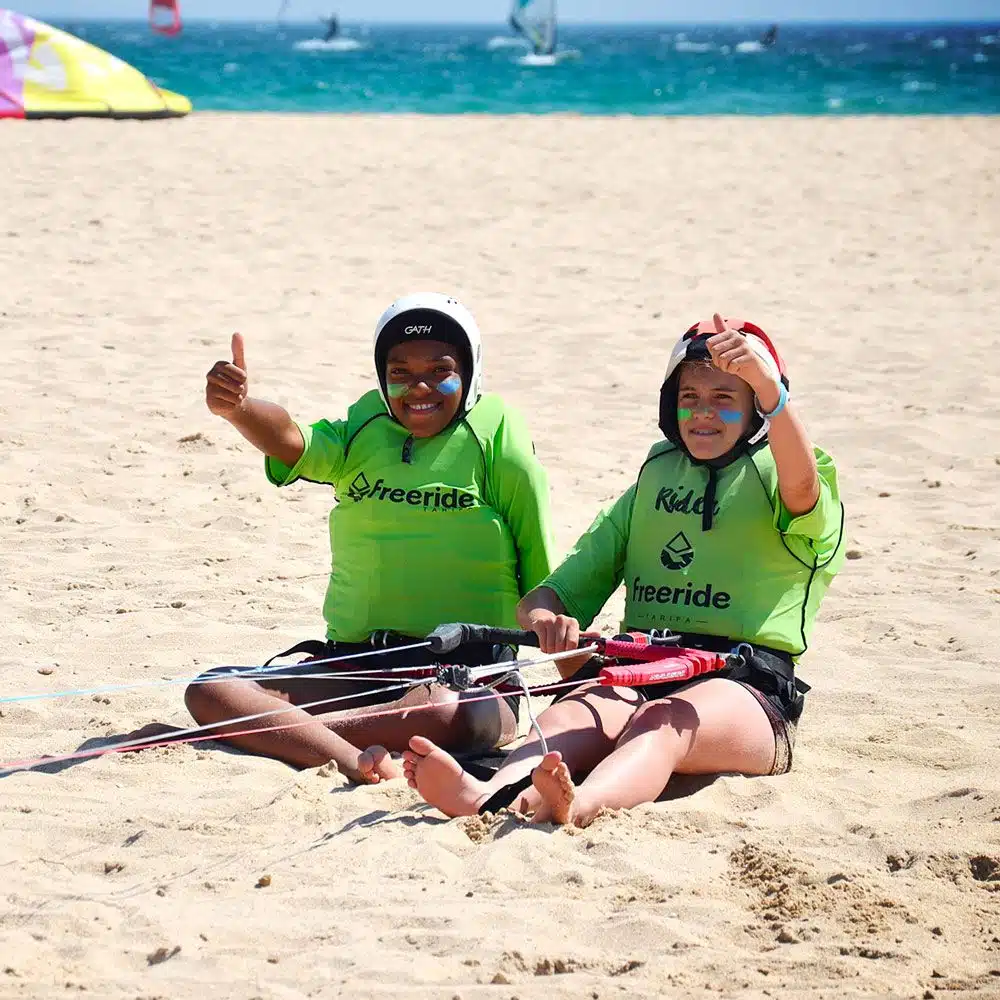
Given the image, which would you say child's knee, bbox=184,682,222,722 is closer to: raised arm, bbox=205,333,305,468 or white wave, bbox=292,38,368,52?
raised arm, bbox=205,333,305,468

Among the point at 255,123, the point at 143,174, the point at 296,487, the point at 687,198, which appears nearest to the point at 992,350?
the point at 296,487

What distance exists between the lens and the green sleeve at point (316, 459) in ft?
13.5

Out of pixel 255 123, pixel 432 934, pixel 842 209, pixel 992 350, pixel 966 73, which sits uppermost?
pixel 966 73

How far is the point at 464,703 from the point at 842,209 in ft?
35.1

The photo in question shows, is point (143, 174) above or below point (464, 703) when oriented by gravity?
above

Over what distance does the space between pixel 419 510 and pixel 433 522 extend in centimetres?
5

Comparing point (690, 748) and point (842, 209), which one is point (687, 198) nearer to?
point (842, 209)

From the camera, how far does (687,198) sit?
14102mm

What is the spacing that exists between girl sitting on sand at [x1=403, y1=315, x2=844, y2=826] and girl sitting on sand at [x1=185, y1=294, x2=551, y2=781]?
24cm

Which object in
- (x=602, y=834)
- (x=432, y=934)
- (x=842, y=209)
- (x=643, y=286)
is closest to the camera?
(x=432, y=934)

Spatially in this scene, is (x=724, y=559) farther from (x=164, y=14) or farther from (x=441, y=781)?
(x=164, y=14)

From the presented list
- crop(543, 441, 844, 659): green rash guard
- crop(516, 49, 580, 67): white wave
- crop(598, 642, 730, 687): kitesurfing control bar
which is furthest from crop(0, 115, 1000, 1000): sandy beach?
crop(516, 49, 580, 67): white wave

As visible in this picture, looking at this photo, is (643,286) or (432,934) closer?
(432,934)

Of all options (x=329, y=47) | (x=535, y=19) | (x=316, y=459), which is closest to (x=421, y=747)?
(x=316, y=459)
